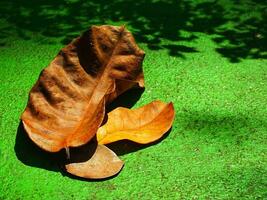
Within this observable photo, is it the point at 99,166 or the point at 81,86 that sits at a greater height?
the point at 81,86

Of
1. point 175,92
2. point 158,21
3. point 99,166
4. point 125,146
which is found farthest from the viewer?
point 158,21

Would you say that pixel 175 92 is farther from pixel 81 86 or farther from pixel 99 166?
pixel 99 166

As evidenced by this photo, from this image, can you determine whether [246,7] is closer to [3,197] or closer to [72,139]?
[72,139]

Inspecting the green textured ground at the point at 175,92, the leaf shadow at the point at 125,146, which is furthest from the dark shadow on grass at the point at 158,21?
the leaf shadow at the point at 125,146

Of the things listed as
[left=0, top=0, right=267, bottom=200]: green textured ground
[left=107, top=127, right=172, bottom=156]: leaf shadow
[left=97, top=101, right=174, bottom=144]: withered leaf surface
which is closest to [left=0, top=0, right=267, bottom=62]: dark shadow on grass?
[left=0, top=0, right=267, bottom=200]: green textured ground

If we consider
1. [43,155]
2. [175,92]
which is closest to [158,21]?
[175,92]

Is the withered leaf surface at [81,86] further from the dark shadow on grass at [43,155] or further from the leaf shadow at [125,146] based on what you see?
the leaf shadow at [125,146]

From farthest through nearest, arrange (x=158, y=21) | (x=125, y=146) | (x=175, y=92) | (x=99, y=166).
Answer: (x=158, y=21)
(x=175, y=92)
(x=125, y=146)
(x=99, y=166)

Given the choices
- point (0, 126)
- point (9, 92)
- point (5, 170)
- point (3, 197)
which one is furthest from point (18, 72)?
point (3, 197)
